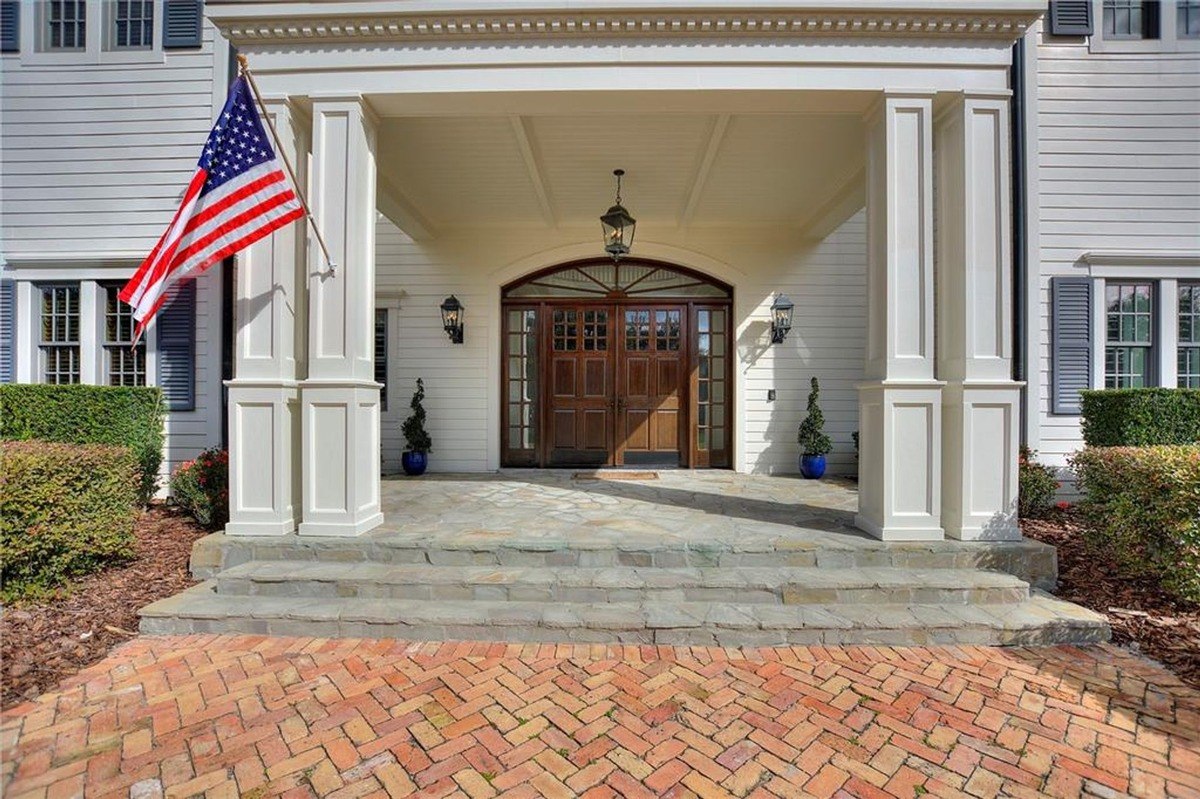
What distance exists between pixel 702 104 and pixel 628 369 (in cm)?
377

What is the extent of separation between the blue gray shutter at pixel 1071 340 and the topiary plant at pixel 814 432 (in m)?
2.37

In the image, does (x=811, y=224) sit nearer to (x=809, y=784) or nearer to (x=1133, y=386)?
(x=1133, y=386)

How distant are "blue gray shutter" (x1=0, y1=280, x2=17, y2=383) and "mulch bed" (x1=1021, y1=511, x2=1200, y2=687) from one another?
9.91 meters

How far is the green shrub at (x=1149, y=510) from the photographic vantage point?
9.92 feet

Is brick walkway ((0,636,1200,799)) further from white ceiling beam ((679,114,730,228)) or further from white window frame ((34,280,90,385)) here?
white window frame ((34,280,90,385))

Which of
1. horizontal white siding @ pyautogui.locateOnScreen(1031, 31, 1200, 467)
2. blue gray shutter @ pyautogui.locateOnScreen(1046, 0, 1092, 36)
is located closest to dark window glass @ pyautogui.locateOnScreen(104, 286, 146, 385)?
horizontal white siding @ pyautogui.locateOnScreen(1031, 31, 1200, 467)

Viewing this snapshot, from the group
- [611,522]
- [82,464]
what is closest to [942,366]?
[611,522]

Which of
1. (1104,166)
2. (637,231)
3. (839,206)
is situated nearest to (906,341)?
(839,206)

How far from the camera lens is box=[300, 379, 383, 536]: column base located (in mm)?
3617

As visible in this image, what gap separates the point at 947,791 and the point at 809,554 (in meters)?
1.59

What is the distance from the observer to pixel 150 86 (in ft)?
18.7

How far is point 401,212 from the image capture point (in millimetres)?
6082

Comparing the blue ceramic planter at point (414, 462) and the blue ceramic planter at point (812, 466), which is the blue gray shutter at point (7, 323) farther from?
the blue ceramic planter at point (812, 466)

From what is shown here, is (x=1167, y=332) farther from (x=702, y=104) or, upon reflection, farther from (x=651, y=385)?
(x=702, y=104)
